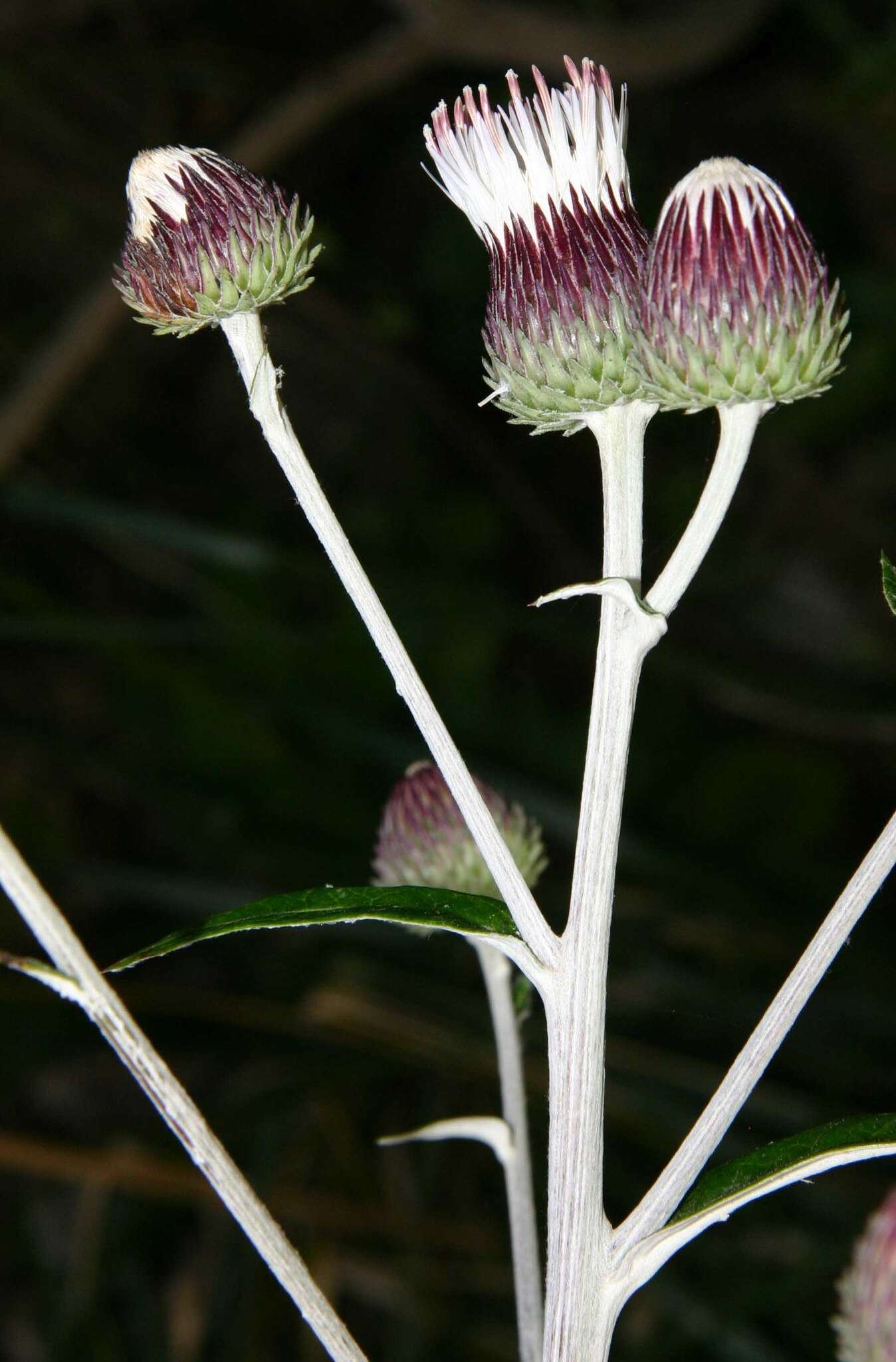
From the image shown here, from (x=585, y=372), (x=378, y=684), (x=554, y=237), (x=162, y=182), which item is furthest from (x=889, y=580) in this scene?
(x=378, y=684)

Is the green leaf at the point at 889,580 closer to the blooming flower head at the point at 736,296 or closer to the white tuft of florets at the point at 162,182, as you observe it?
the blooming flower head at the point at 736,296

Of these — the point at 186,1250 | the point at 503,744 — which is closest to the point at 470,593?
the point at 503,744

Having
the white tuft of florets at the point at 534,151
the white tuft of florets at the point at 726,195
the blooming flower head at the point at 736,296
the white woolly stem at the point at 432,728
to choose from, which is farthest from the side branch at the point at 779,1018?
the white tuft of florets at the point at 534,151

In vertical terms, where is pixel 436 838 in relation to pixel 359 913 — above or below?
below

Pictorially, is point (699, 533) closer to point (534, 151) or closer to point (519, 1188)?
point (534, 151)

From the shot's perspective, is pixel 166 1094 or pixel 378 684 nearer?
pixel 166 1094

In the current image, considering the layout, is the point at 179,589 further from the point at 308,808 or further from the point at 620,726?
the point at 620,726

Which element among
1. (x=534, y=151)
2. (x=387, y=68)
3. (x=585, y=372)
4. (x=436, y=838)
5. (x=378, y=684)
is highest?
(x=387, y=68)

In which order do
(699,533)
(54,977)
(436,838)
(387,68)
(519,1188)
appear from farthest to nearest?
(387,68), (436,838), (519,1188), (699,533), (54,977)
